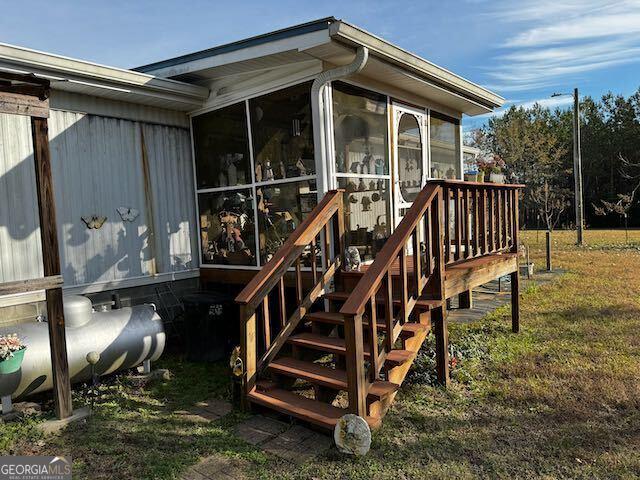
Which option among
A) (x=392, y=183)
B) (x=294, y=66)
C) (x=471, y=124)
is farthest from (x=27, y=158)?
(x=471, y=124)

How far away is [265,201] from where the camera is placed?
505 cm

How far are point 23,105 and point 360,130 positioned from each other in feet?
9.70

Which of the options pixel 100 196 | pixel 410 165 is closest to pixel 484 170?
pixel 410 165

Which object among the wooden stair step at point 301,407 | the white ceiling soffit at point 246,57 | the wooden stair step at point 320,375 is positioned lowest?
the wooden stair step at point 301,407

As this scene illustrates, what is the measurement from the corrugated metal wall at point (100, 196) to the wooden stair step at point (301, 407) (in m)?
2.62

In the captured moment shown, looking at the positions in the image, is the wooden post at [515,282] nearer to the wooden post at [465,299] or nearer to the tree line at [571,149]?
the wooden post at [465,299]

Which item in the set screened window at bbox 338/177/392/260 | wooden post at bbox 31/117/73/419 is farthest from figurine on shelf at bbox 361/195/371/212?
wooden post at bbox 31/117/73/419

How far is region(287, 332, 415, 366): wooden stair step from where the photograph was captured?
3.35 metres

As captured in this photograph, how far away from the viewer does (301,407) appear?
10.4 feet

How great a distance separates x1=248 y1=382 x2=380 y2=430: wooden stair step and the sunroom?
5.71ft

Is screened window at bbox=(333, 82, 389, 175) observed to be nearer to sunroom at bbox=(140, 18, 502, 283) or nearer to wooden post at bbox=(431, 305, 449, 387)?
sunroom at bbox=(140, 18, 502, 283)

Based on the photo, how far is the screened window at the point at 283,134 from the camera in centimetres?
453

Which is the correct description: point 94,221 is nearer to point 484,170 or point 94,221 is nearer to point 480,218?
point 480,218

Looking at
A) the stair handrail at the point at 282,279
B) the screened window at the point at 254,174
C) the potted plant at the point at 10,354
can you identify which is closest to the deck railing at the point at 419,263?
the stair handrail at the point at 282,279
